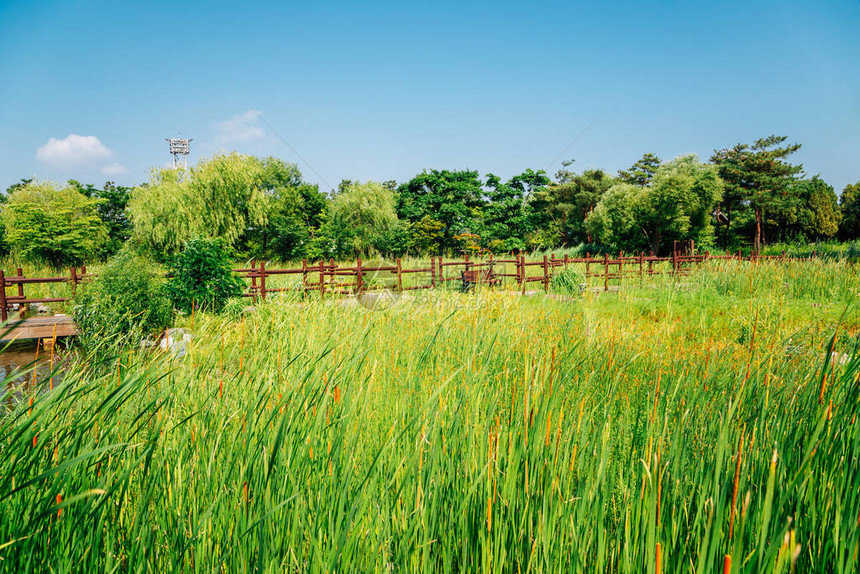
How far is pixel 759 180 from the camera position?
3488cm

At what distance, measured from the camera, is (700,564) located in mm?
650

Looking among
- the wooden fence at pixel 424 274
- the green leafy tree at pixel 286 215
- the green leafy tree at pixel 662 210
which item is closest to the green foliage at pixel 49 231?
the green leafy tree at pixel 286 215

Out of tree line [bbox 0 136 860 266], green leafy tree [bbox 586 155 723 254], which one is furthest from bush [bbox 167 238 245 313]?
green leafy tree [bbox 586 155 723 254]

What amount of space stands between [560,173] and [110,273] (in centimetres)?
4642

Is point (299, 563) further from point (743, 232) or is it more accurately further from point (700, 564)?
point (743, 232)

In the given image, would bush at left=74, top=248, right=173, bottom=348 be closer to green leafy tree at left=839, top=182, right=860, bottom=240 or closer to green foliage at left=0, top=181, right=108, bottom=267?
→ green foliage at left=0, top=181, right=108, bottom=267

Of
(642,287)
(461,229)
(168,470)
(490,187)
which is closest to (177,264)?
(168,470)

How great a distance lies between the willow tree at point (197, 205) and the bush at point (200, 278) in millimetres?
17751

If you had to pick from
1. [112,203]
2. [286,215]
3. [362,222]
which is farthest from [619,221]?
[112,203]

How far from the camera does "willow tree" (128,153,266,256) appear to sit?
25.0 meters

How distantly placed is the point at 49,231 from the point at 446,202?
27.2 m

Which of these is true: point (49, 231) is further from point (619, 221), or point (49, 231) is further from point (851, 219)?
point (851, 219)

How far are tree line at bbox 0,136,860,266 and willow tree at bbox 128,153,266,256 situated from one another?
2.8 inches

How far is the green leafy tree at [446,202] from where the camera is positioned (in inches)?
1430
